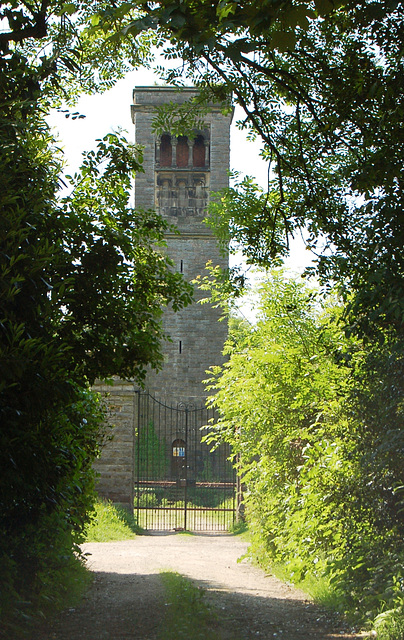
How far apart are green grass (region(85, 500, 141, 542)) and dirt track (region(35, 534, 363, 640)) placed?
2.41 ft

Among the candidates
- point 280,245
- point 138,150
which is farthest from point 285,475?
point 138,150

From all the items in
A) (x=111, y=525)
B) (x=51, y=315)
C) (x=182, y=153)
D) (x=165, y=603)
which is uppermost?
(x=182, y=153)

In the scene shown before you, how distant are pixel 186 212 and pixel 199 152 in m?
2.85

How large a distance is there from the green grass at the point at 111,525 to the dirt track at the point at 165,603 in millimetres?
735

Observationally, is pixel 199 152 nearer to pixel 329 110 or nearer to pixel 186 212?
pixel 186 212

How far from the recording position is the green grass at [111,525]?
37.9 ft

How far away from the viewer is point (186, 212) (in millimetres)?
27516

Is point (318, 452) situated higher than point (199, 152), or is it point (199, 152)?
point (199, 152)

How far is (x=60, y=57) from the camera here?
7.12 m

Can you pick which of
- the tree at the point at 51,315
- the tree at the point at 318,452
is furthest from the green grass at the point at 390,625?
the tree at the point at 51,315

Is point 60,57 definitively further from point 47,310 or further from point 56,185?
point 47,310

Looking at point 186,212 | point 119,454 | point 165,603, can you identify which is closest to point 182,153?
point 186,212

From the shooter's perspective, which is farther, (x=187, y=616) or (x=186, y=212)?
(x=186, y=212)

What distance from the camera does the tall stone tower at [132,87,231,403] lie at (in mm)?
26938
